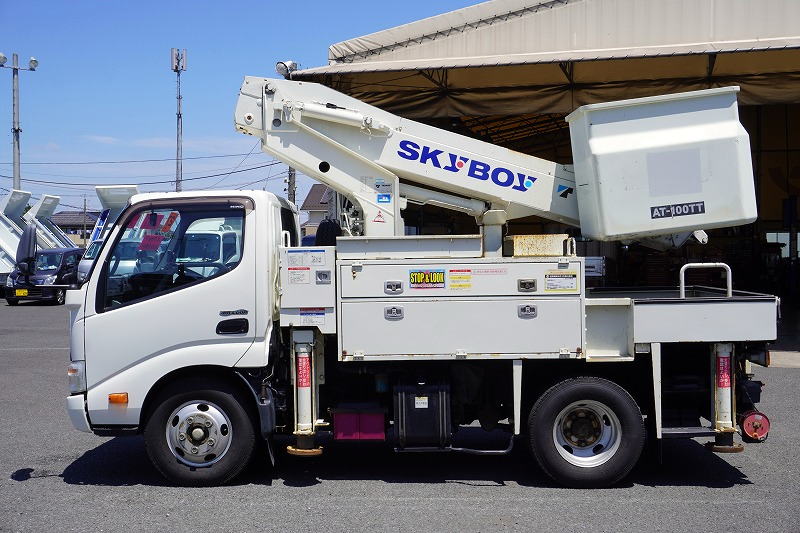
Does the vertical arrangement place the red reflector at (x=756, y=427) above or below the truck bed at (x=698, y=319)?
below

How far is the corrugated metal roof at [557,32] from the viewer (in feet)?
44.3

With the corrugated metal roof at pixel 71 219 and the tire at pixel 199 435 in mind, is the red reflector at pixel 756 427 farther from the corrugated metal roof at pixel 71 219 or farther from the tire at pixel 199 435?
the corrugated metal roof at pixel 71 219

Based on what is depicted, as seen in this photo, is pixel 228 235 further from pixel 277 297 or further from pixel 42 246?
pixel 42 246

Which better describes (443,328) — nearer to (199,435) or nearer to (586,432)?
(586,432)

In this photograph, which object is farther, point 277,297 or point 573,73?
point 573,73

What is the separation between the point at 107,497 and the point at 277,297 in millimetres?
2020

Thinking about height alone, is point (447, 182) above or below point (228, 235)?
above

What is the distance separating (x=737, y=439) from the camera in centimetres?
798

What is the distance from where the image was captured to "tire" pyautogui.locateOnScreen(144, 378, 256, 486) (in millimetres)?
6398

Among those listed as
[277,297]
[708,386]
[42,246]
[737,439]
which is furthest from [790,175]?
[42,246]

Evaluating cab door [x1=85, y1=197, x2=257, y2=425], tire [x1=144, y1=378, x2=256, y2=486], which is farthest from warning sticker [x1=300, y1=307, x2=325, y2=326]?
tire [x1=144, y1=378, x2=256, y2=486]

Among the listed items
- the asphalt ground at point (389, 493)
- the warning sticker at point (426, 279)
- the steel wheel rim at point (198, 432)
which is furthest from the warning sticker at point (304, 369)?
the warning sticker at point (426, 279)

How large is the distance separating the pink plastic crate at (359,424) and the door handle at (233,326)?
3.28 ft

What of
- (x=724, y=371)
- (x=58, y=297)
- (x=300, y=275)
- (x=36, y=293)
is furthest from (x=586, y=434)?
(x=58, y=297)
